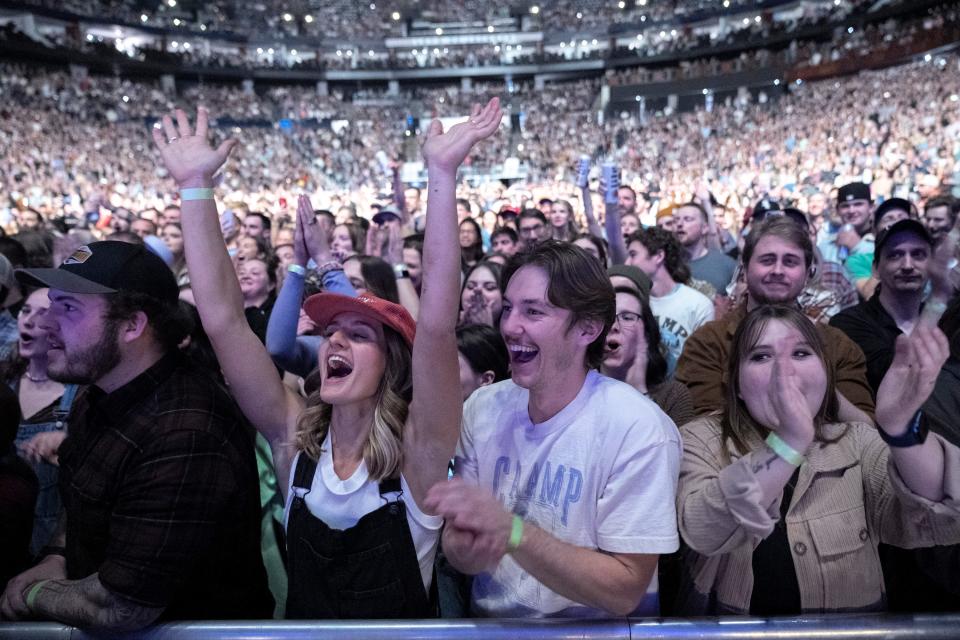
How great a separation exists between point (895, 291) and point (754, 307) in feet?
3.50

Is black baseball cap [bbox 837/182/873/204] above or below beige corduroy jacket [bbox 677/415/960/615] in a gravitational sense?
above

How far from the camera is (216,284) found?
87.2 inches

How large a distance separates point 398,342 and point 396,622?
83 centimetres

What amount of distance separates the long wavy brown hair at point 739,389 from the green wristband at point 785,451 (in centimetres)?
34

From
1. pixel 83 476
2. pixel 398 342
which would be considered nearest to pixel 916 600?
pixel 398 342

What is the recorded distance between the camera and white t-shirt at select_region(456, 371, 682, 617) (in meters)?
1.74

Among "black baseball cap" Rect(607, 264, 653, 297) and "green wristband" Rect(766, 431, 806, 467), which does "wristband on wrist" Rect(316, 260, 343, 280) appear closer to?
"black baseball cap" Rect(607, 264, 653, 297)

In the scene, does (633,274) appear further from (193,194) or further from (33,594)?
(33,594)

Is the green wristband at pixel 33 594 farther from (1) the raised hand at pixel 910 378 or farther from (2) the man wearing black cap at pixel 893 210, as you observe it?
(2) the man wearing black cap at pixel 893 210

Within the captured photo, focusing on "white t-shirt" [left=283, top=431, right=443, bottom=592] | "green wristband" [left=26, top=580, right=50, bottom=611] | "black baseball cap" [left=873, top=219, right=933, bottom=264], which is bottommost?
"green wristband" [left=26, top=580, right=50, bottom=611]

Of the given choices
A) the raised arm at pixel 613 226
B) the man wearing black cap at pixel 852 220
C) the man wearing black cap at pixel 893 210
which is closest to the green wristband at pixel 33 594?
the raised arm at pixel 613 226

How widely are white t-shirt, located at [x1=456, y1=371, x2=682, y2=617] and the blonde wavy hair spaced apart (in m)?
0.24

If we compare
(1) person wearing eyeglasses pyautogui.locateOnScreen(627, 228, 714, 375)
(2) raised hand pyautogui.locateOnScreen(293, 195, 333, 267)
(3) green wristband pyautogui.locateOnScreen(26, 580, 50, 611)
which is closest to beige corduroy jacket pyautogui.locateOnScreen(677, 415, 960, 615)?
(3) green wristband pyautogui.locateOnScreen(26, 580, 50, 611)

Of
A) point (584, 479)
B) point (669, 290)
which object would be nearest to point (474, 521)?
point (584, 479)
